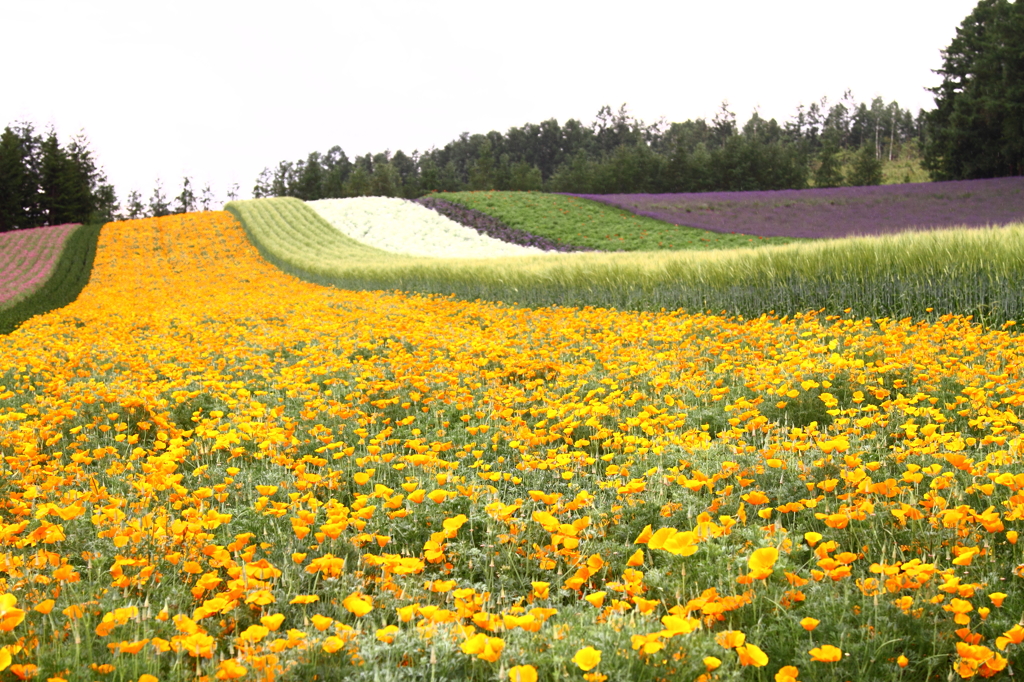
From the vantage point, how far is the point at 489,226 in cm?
3975

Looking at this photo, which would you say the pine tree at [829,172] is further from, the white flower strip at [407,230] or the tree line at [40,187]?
the tree line at [40,187]

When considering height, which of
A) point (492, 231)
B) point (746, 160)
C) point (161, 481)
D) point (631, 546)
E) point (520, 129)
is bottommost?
point (631, 546)

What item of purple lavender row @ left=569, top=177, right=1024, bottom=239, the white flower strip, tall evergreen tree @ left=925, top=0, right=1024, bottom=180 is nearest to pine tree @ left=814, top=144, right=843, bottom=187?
tall evergreen tree @ left=925, top=0, right=1024, bottom=180

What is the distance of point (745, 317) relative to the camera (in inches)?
436

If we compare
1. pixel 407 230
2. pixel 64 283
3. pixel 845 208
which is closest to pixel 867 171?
pixel 845 208

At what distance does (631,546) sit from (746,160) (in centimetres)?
6685

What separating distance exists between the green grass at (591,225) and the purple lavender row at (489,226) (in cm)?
47

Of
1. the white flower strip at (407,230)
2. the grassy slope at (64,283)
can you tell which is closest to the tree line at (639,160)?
the white flower strip at (407,230)

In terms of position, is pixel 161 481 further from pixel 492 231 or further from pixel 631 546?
pixel 492 231

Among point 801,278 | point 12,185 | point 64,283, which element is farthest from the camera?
point 12,185

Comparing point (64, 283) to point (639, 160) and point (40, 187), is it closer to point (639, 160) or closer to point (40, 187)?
point (40, 187)

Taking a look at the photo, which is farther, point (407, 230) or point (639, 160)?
point (639, 160)

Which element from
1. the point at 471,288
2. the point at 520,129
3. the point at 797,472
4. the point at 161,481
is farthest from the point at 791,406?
the point at 520,129

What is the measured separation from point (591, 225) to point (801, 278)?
28.3m
